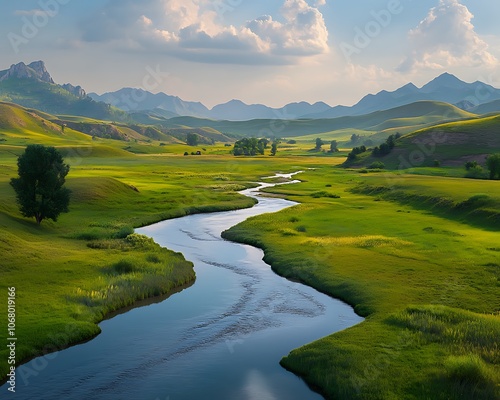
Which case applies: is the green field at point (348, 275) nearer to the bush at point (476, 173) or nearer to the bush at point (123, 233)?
the bush at point (123, 233)

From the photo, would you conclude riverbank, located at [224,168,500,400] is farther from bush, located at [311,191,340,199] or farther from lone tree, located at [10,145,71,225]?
bush, located at [311,191,340,199]

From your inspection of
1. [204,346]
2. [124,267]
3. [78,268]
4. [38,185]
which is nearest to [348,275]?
[204,346]

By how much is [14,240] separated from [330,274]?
34814 mm

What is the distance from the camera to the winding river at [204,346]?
27.8 metres

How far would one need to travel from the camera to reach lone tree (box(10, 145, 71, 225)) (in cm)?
6669

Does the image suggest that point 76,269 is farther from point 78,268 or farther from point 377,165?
point 377,165

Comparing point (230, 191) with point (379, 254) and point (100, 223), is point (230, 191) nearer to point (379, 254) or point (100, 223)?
point (100, 223)

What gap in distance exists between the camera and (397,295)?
41.6 m

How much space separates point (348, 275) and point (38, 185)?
46.2 meters

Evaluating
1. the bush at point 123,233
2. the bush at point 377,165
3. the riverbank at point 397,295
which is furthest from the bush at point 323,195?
the bush at point 377,165

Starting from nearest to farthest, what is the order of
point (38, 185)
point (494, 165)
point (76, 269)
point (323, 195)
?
point (76, 269), point (38, 185), point (323, 195), point (494, 165)

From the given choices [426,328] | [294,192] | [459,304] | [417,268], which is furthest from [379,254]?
[294,192]

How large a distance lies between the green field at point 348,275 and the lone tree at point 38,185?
2305mm

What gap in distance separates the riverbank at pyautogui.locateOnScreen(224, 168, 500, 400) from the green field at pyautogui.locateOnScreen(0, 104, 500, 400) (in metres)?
0.11
